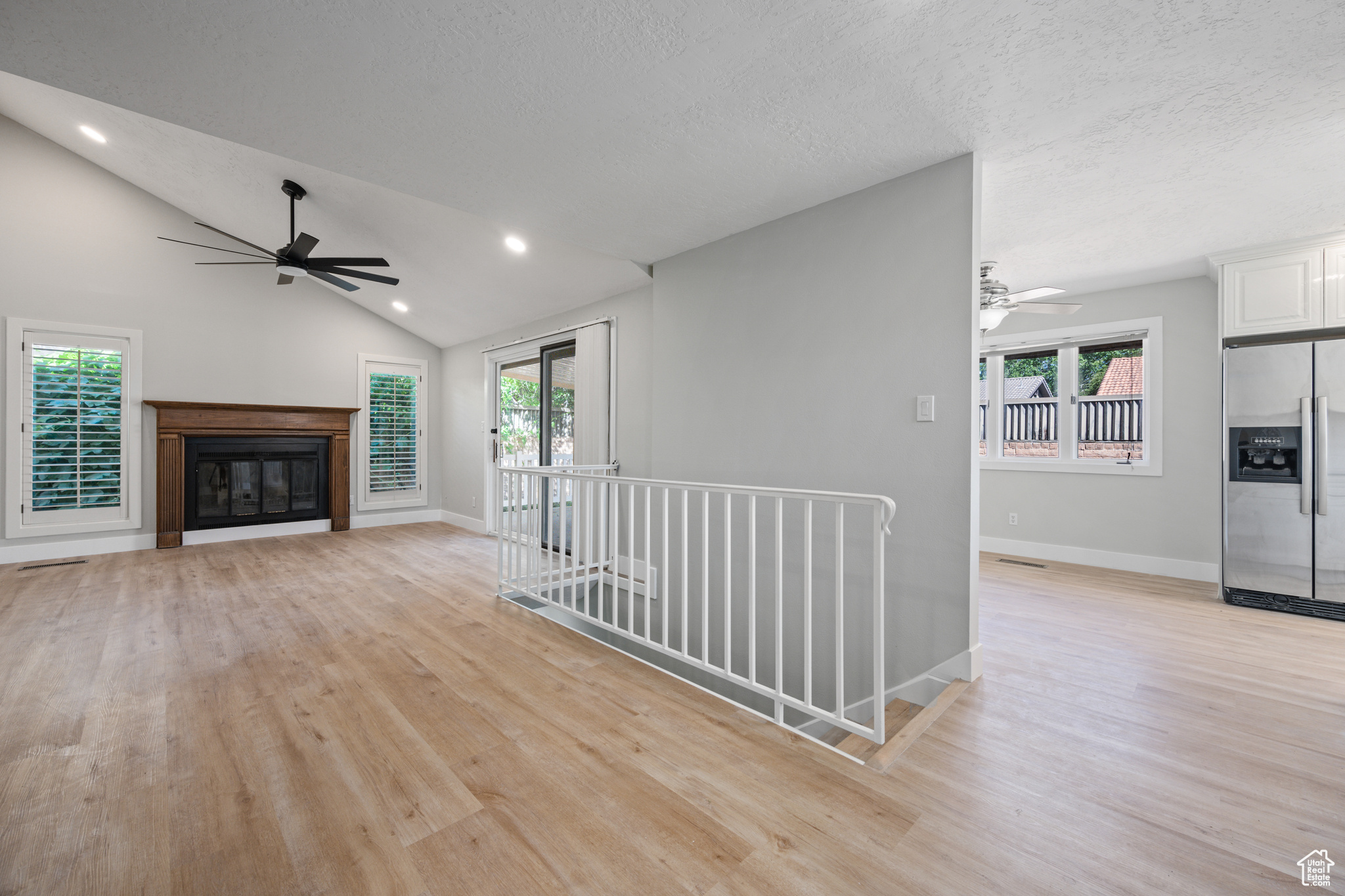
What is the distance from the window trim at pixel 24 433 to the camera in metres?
4.53

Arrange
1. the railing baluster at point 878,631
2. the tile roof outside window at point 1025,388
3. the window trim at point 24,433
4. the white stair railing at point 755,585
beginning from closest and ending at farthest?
the railing baluster at point 878,631 < the white stair railing at point 755,585 < the window trim at point 24,433 < the tile roof outside window at point 1025,388

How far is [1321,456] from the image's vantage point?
3.13 m

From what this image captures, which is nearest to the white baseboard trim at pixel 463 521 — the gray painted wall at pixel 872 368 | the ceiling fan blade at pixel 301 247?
the ceiling fan blade at pixel 301 247

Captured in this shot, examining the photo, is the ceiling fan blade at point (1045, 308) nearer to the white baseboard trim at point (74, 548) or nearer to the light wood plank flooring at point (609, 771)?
the light wood plank flooring at point (609, 771)

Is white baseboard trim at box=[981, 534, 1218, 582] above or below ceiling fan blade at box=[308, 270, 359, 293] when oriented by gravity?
below

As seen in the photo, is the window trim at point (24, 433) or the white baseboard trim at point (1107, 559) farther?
the window trim at point (24, 433)

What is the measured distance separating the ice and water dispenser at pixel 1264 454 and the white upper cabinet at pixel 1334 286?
67 cm

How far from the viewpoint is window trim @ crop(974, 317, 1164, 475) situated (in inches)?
161

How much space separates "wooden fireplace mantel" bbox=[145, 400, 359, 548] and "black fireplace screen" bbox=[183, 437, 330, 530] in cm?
8

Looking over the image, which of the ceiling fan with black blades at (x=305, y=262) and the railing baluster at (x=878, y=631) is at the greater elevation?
the ceiling fan with black blades at (x=305, y=262)

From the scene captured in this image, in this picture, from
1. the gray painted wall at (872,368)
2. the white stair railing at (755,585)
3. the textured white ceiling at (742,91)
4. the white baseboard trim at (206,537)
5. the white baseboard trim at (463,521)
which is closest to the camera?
the textured white ceiling at (742,91)

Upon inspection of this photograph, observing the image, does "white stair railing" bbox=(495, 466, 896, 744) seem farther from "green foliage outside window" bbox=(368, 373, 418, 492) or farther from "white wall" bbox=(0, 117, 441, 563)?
"white wall" bbox=(0, 117, 441, 563)

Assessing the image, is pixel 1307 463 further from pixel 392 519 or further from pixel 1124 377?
pixel 392 519

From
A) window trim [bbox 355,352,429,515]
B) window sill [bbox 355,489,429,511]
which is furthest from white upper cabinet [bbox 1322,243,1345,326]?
window sill [bbox 355,489,429,511]
